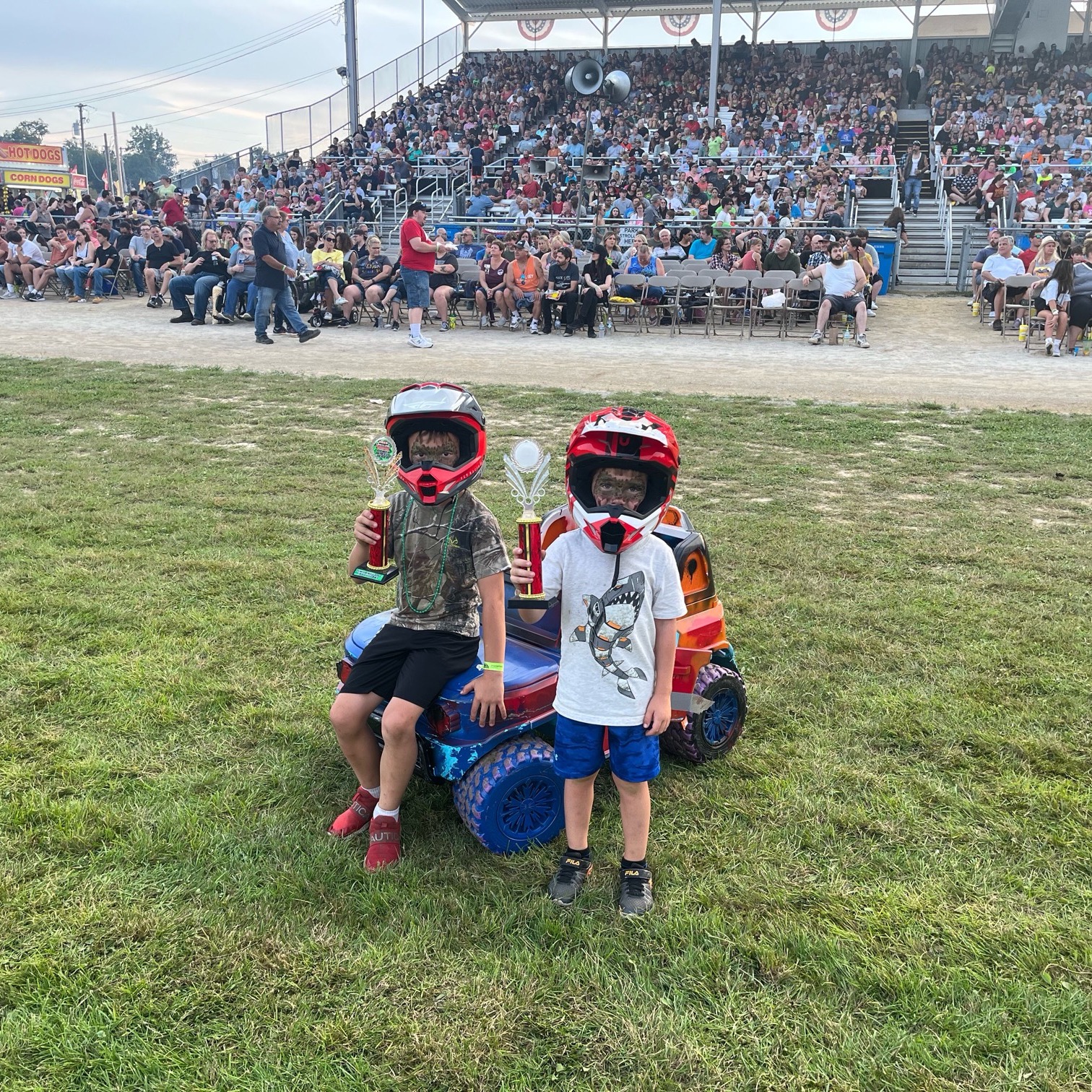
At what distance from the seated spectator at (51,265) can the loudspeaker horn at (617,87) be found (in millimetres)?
18557

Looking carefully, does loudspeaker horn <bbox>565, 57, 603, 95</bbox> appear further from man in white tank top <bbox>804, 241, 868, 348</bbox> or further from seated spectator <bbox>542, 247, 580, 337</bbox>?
man in white tank top <bbox>804, 241, 868, 348</bbox>

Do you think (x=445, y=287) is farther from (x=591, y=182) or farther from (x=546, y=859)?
(x=546, y=859)

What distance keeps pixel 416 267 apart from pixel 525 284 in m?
2.57

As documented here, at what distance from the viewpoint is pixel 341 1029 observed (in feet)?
7.10

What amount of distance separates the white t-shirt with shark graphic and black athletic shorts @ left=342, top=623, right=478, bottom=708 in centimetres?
39

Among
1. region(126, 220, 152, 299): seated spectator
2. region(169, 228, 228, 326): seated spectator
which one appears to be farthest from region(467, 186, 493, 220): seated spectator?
region(169, 228, 228, 326): seated spectator

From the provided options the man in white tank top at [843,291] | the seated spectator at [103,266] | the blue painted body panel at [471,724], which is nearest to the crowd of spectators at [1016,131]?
the man in white tank top at [843,291]

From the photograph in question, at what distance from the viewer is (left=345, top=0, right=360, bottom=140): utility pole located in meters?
27.8

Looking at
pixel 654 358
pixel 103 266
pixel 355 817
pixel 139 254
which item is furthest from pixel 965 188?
pixel 355 817

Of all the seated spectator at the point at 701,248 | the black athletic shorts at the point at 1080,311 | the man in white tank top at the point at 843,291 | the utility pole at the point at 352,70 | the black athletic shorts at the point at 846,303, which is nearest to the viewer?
the black athletic shorts at the point at 1080,311

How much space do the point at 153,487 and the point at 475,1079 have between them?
5.34 m

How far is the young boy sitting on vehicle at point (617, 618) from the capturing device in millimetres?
2570

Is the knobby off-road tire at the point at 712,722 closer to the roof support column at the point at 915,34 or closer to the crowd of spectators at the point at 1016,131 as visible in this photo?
the crowd of spectators at the point at 1016,131

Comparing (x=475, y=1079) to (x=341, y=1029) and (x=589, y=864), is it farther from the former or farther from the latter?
(x=589, y=864)
